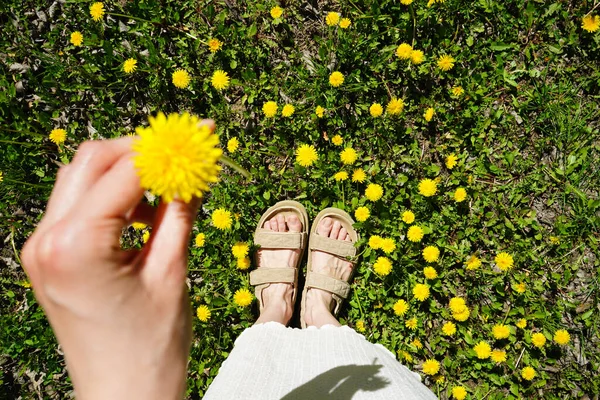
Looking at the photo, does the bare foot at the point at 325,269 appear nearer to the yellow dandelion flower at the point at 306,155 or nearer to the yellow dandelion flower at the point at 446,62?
the yellow dandelion flower at the point at 306,155

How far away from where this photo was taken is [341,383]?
6.00 ft

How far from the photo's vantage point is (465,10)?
2615 millimetres

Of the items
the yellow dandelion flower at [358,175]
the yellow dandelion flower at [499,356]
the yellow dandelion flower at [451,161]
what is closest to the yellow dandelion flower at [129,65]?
the yellow dandelion flower at [358,175]

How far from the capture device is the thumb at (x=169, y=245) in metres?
0.93

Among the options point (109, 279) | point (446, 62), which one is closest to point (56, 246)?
point (109, 279)

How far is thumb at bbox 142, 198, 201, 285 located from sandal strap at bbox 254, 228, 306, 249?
1735 mm

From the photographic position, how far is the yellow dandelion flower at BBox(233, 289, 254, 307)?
262 centimetres

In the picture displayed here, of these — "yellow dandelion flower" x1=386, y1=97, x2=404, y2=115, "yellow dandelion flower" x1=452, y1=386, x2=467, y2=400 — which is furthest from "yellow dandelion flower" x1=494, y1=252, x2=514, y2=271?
"yellow dandelion flower" x1=386, y1=97, x2=404, y2=115

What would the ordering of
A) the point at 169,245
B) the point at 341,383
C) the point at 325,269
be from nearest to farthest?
the point at 169,245
the point at 341,383
the point at 325,269

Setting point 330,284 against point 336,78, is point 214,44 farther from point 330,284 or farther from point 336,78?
point 330,284

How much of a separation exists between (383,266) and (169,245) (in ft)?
5.89

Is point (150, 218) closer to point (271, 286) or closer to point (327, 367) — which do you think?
point (327, 367)

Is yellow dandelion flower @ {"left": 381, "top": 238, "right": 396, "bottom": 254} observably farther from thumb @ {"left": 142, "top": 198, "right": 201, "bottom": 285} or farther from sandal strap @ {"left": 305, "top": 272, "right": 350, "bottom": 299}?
thumb @ {"left": 142, "top": 198, "right": 201, "bottom": 285}

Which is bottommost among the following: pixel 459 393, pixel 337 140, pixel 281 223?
pixel 459 393
